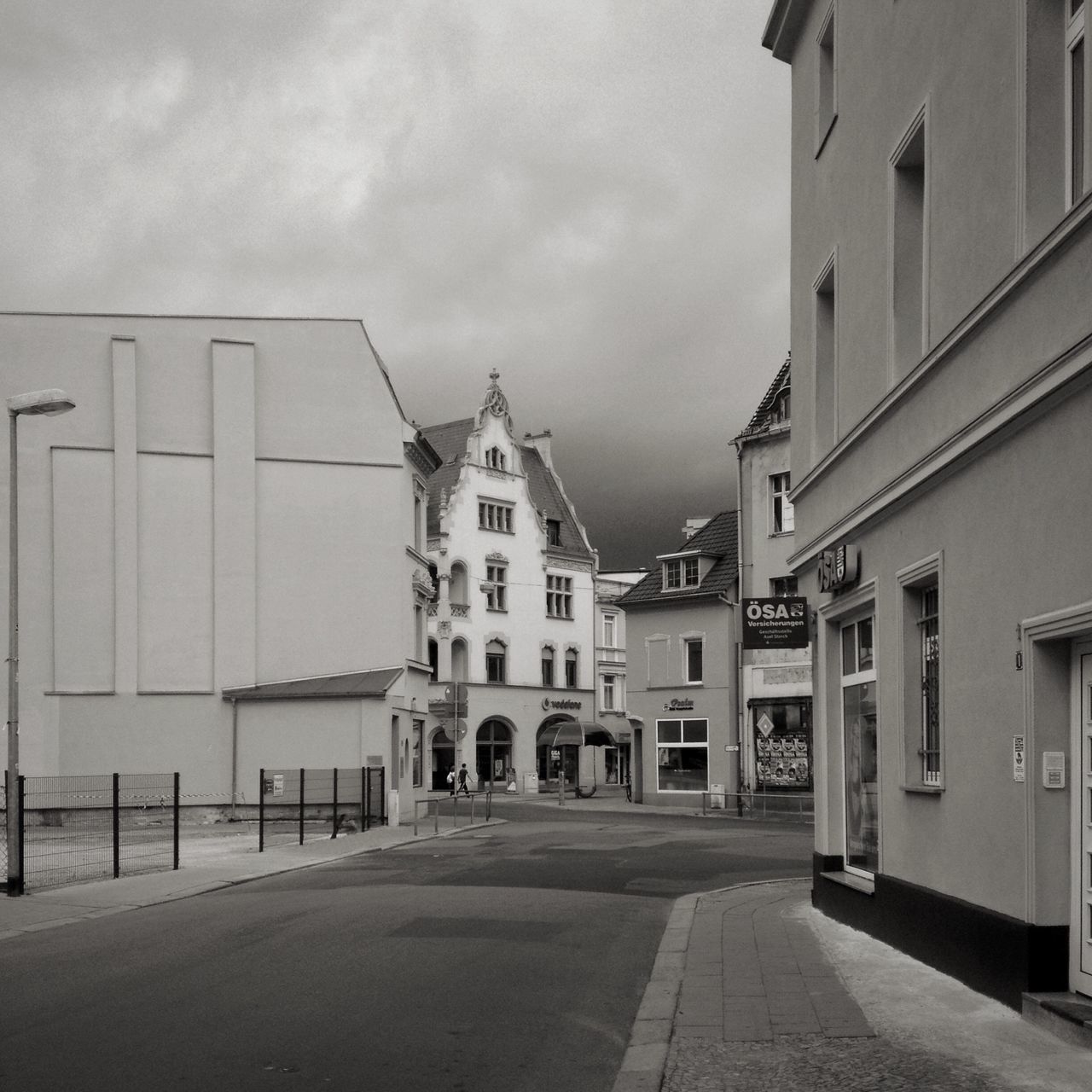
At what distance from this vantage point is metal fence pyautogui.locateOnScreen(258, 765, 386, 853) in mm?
29656

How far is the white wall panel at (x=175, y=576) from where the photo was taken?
3756cm

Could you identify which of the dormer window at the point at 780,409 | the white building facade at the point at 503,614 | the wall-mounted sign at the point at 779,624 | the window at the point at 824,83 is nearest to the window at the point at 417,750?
the dormer window at the point at 780,409

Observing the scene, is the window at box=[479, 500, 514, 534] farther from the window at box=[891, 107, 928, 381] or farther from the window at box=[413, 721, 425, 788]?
the window at box=[891, 107, 928, 381]

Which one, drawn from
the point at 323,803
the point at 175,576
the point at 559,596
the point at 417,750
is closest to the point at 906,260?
the point at 323,803

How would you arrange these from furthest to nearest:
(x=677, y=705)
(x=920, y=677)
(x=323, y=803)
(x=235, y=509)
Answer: (x=677, y=705)
(x=235, y=509)
(x=323, y=803)
(x=920, y=677)

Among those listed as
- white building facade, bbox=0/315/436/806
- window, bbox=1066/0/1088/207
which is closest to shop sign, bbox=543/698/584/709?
white building facade, bbox=0/315/436/806

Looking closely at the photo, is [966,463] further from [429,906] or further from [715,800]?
[715,800]

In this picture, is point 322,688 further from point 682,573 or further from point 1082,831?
point 1082,831

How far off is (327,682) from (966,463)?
1176 inches

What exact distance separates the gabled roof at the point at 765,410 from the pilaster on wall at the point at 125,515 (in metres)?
18.4

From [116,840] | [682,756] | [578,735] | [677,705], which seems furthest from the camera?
[578,735]

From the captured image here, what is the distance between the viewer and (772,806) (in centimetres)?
4253

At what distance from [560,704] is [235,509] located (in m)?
34.0

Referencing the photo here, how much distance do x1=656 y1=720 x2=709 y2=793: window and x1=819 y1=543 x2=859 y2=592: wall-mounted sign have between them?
33911 millimetres
